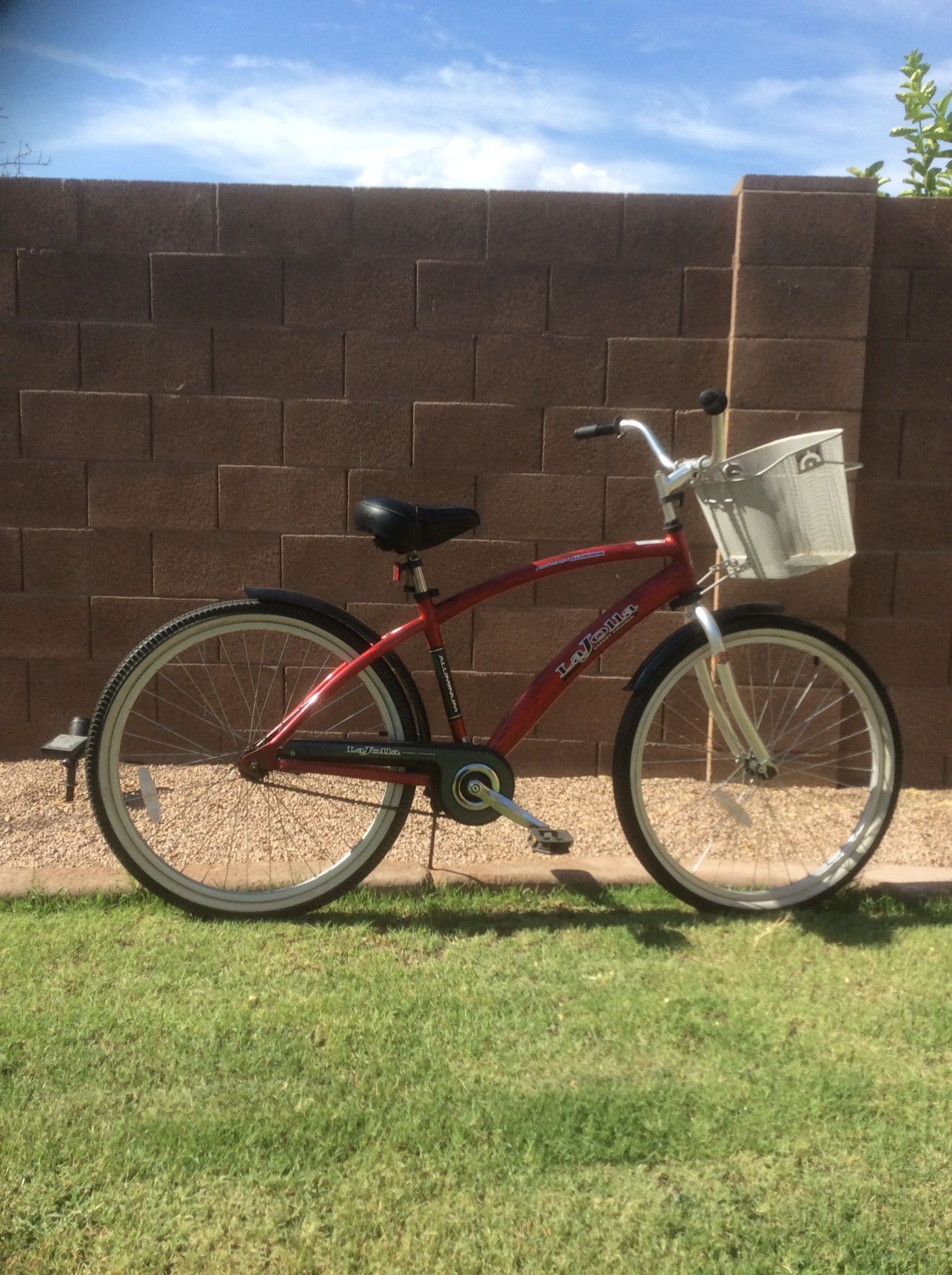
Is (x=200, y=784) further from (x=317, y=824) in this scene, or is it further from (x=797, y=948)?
(x=797, y=948)

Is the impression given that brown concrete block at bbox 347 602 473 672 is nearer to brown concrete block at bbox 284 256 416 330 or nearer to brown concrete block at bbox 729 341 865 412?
brown concrete block at bbox 284 256 416 330

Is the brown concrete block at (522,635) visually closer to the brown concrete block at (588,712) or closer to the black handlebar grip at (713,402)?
the brown concrete block at (588,712)

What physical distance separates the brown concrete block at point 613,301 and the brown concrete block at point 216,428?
0.99 m

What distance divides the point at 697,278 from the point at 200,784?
2310 mm

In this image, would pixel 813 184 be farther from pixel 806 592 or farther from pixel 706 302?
pixel 806 592

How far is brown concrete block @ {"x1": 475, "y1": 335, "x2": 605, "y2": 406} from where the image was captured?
351cm

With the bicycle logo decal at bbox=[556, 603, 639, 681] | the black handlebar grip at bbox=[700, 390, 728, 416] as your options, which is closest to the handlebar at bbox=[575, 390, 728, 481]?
the black handlebar grip at bbox=[700, 390, 728, 416]

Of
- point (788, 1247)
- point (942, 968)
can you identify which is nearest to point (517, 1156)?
point (788, 1247)

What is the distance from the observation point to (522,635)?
361 cm

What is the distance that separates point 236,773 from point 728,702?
1.67 meters

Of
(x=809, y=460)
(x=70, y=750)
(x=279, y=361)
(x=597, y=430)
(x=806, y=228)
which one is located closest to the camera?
(x=809, y=460)

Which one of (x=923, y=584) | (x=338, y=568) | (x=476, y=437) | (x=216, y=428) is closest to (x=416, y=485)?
(x=476, y=437)

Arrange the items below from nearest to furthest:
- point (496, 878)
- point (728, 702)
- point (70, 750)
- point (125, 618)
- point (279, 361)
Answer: point (728, 702)
point (496, 878)
point (70, 750)
point (279, 361)
point (125, 618)

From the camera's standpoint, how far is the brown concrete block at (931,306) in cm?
349
